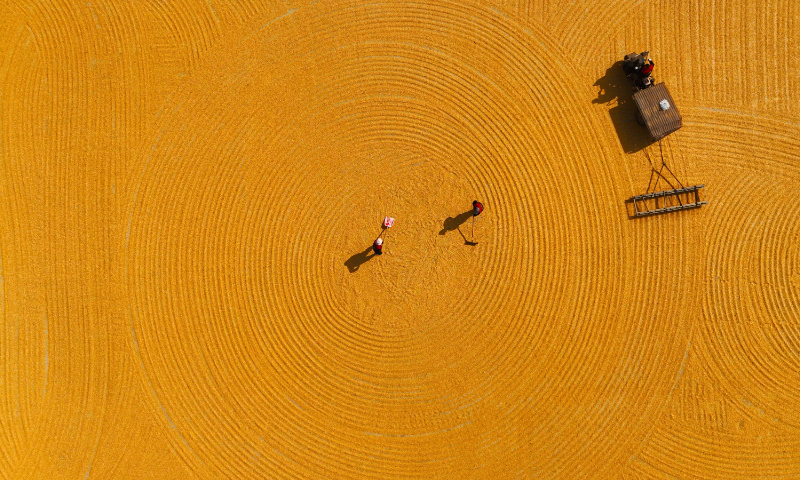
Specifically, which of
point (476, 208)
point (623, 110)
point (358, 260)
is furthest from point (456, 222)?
point (623, 110)

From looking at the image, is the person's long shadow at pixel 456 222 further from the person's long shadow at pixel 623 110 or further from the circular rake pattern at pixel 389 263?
the person's long shadow at pixel 623 110

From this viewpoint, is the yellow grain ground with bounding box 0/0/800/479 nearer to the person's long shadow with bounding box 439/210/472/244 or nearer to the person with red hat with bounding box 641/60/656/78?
the person's long shadow with bounding box 439/210/472/244

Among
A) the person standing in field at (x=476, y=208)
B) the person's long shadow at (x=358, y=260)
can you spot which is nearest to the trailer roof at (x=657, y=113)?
the person standing in field at (x=476, y=208)

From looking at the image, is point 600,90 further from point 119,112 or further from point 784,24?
point 119,112

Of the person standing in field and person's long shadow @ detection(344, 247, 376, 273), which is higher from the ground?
person's long shadow @ detection(344, 247, 376, 273)

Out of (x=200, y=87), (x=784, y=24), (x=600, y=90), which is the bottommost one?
(x=784, y=24)

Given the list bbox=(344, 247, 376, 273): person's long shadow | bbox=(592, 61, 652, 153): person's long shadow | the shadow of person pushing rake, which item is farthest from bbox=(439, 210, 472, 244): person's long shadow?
bbox=(592, 61, 652, 153): person's long shadow

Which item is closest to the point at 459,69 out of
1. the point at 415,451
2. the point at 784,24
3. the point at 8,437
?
the point at 784,24
